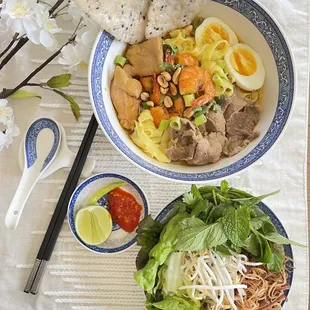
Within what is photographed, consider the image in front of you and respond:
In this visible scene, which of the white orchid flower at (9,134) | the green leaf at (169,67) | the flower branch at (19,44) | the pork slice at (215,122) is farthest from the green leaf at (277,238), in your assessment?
the flower branch at (19,44)

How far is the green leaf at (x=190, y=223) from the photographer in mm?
1398

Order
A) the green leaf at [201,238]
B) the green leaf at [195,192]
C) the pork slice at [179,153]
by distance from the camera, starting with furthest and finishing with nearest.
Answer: the pork slice at [179,153], the green leaf at [195,192], the green leaf at [201,238]

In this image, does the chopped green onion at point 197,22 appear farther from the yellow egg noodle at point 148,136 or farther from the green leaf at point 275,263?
the green leaf at point 275,263

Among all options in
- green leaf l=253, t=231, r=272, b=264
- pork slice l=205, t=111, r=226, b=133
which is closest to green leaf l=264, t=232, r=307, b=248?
green leaf l=253, t=231, r=272, b=264

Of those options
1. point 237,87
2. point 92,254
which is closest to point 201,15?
point 237,87

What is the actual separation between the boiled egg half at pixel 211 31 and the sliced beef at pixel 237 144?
1.01 ft

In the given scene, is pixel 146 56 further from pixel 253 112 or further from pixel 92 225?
pixel 92 225

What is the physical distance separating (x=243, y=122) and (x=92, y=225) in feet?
1.76

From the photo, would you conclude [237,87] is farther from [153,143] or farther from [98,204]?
[98,204]

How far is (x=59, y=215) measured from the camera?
1.63 meters

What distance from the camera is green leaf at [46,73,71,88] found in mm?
1696

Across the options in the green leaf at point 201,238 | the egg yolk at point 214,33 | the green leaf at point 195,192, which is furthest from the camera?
the egg yolk at point 214,33

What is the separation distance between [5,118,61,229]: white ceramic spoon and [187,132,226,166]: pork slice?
0.42m

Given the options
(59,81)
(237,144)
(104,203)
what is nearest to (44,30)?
(59,81)
